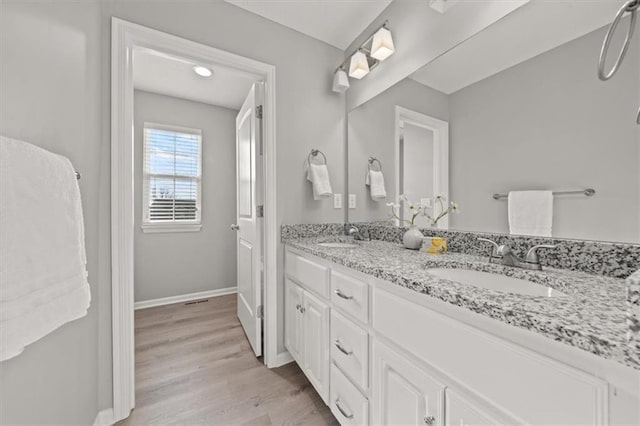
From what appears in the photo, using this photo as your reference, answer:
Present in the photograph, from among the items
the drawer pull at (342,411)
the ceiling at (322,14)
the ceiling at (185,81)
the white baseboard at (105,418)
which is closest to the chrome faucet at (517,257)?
the drawer pull at (342,411)

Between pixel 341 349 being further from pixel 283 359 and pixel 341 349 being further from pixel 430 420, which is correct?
pixel 283 359

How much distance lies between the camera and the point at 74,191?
76 cm

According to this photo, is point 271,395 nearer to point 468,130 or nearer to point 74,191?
point 74,191

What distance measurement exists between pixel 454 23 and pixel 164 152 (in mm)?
3009

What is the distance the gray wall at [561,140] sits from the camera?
79 centimetres

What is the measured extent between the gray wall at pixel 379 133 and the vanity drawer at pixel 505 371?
1.08 metres

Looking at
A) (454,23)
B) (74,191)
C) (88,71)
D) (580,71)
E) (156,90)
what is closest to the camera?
(74,191)

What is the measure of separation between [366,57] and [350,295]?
65.6 inches

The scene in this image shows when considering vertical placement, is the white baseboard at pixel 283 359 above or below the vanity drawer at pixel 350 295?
below

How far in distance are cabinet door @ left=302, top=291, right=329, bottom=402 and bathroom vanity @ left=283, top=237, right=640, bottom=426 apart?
0.01 meters

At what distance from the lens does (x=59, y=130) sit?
911mm

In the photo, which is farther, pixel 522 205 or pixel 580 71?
pixel 522 205

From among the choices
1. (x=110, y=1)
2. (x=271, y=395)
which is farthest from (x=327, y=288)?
(x=110, y=1)

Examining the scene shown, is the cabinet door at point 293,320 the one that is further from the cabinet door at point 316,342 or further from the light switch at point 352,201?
the light switch at point 352,201
